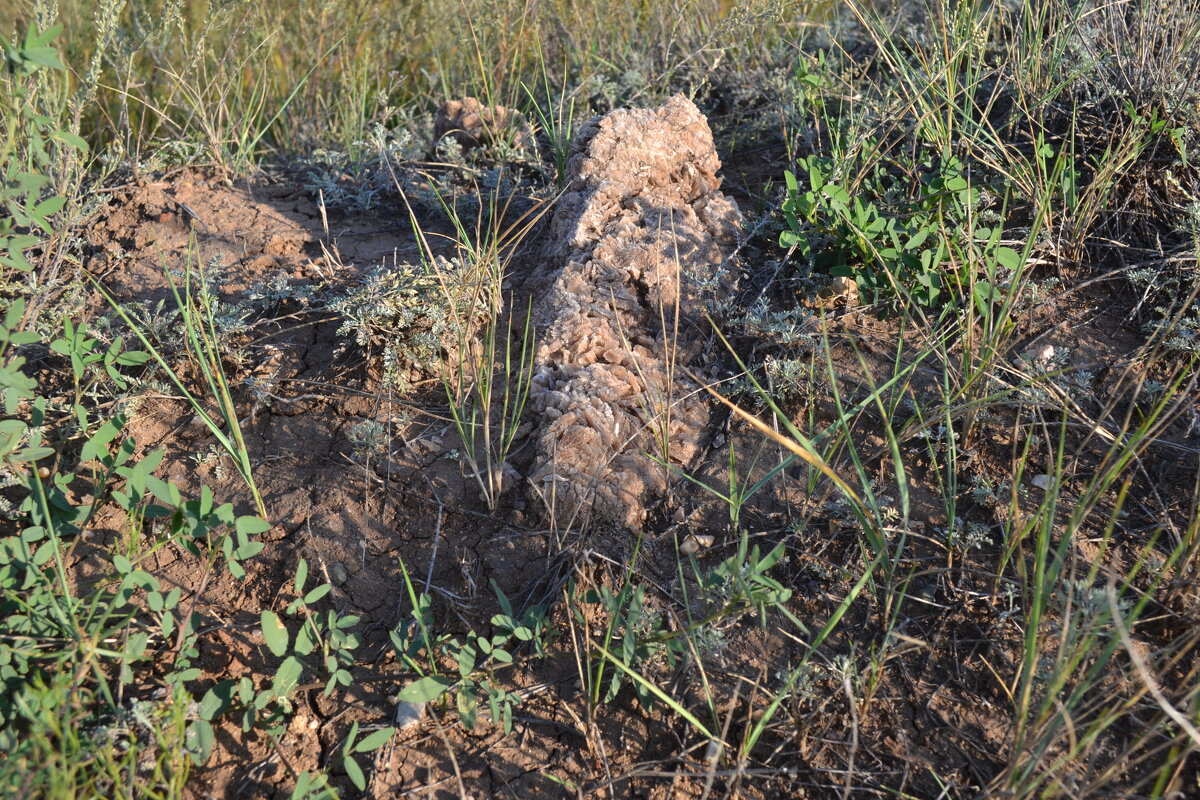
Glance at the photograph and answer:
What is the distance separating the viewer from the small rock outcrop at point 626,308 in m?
2.25

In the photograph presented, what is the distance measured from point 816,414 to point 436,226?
4.87 feet

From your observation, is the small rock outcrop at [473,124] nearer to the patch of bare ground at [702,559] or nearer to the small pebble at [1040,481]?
the patch of bare ground at [702,559]

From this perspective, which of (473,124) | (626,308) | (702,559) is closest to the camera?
(702,559)

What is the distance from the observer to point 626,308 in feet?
8.49

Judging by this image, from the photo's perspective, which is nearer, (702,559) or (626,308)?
(702,559)

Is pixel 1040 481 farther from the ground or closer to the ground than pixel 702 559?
farther from the ground

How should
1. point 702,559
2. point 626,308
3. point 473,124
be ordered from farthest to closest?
1. point 473,124
2. point 626,308
3. point 702,559

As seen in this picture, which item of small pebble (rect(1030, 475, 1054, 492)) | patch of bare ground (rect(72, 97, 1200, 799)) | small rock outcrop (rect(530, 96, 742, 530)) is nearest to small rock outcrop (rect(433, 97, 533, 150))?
small rock outcrop (rect(530, 96, 742, 530))

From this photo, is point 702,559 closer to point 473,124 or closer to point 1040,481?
point 1040,481

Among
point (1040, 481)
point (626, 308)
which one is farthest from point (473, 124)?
point (1040, 481)

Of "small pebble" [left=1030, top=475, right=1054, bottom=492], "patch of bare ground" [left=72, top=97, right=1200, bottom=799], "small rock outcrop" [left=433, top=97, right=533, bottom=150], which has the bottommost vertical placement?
"patch of bare ground" [left=72, top=97, right=1200, bottom=799]

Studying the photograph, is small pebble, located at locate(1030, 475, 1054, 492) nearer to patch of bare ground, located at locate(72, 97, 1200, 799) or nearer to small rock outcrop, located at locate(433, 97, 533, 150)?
patch of bare ground, located at locate(72, 97, 1200, 799)

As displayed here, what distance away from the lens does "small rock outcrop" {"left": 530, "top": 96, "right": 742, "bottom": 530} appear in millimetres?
2248

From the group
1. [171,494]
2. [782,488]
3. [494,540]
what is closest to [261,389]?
[171,494]
